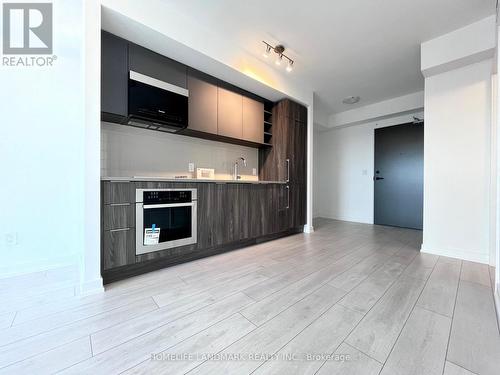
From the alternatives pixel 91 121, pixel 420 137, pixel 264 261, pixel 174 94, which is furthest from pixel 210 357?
pixel 420 137

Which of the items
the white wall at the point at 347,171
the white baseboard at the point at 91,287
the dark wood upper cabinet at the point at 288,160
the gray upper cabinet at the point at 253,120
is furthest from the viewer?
the white wall at the point at 347,171

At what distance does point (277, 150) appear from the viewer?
132 inches

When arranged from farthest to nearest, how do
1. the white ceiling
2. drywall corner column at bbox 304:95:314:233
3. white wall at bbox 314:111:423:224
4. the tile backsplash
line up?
white wall at bbox 314:111:423:224 < drywall corner column at bbox 304:95:314:233 < the tile backsplash < the white ceiling

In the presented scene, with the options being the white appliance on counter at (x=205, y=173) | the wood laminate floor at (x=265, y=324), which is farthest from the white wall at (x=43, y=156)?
the white appliance on counter at (x=205, y=173)

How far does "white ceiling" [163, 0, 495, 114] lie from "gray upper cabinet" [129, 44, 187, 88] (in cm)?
49

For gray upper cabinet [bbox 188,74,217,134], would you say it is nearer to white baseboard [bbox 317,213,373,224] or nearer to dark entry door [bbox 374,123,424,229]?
dark entry door [bbox 374,123,424,229]

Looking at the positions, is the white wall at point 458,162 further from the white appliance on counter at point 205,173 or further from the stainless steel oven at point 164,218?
the stainless steel oven at point 164,218

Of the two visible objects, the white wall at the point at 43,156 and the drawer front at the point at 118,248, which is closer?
the drawer front at the point at 118,248

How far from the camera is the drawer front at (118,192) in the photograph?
65.2 inches

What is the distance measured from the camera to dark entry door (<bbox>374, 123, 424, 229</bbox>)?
3.92 meters

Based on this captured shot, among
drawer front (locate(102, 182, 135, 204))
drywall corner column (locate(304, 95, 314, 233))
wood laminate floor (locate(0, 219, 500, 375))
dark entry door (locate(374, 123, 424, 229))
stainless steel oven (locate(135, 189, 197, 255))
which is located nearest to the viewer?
wood laminate floor (locate(0, 219, 500, 375))

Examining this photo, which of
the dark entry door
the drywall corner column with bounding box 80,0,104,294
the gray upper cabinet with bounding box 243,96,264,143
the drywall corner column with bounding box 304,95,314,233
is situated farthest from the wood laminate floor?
the dark entry door

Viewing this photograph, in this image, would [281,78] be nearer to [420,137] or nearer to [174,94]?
[174,94]
